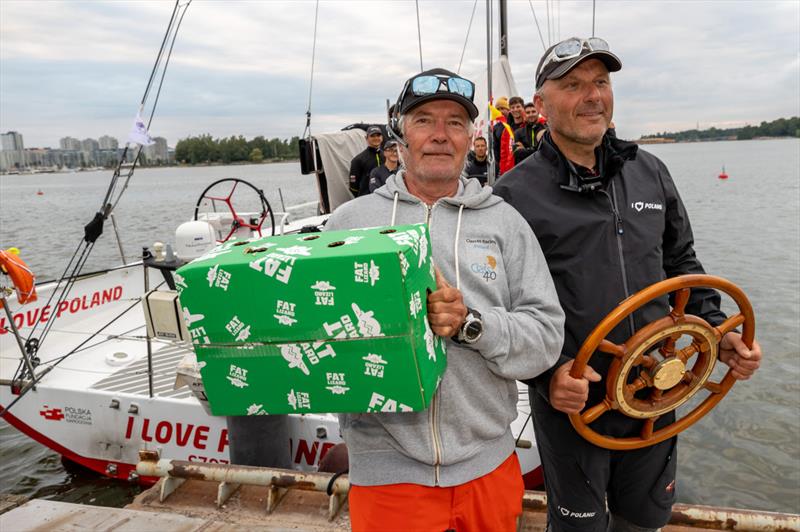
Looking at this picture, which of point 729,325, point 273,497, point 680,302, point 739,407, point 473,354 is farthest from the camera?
point 739,407

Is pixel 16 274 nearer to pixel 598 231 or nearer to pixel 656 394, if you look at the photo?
pixel 598 231

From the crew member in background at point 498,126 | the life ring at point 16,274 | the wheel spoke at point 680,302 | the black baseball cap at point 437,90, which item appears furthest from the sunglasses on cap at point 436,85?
the crew member in background at point 498,126

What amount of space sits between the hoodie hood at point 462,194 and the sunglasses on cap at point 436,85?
11.2 inches

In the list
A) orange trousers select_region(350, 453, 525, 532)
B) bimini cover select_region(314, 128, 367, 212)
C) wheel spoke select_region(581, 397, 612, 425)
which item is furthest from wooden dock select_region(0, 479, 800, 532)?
bimini cover select_region(314, 128, 367, 212)

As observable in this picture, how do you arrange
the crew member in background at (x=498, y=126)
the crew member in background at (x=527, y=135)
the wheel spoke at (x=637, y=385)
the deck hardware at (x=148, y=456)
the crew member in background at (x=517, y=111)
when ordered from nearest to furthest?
the wheel spoke at (x=637, y=385) → the deck hardware at (x=148, y=456) → the crew member in background at (x=498, y=126) → the crew member in background at (x=527, y=135) → the crew member in background at (x=517, y=111)

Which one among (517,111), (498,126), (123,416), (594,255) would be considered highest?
(517,111)

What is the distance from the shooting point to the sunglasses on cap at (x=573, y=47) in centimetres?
210

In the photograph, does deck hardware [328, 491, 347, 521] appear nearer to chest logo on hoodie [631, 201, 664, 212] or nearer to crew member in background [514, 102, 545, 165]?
chest logo on hoodie [631, 201, 664, 212]

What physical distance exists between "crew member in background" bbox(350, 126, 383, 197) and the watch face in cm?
705

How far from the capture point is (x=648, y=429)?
210 cm

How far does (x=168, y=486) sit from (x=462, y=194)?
286 cm

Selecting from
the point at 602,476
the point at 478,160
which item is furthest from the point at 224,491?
the point at 478,160

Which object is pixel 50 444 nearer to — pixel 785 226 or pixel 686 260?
pixel 686 260

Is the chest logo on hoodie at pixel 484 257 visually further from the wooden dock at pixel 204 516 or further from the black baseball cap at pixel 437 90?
the wooden dock at pixel 204 516
